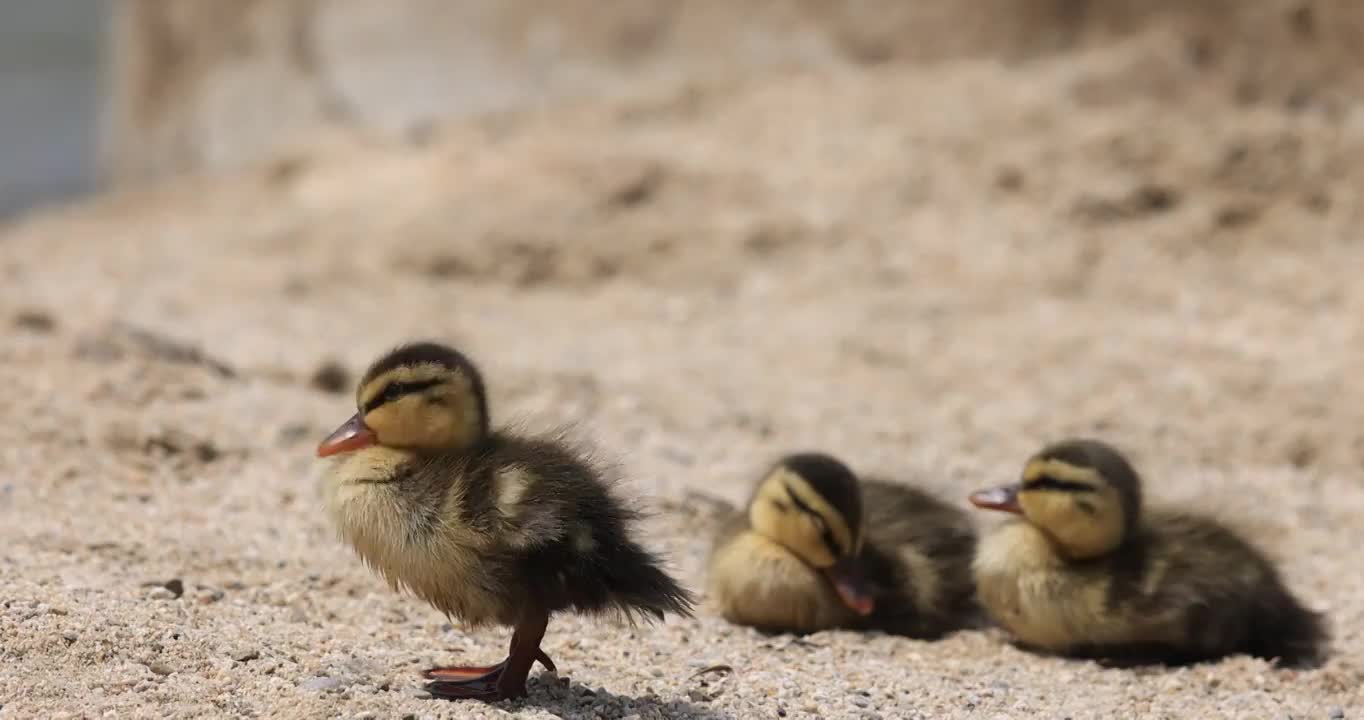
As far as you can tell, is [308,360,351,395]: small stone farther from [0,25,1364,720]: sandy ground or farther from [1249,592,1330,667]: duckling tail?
[1249,592,1330,667]: duckling tail

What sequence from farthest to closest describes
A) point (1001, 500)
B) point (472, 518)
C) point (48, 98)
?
point (48, 98)
point (1001, 500)
point (472, 518)

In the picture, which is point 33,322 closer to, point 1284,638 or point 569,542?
point 569,542

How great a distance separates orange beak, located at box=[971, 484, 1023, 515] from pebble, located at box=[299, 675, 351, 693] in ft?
6.92

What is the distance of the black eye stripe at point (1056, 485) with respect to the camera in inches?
197

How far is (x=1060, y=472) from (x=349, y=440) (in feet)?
7.19

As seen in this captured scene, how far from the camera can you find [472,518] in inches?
152

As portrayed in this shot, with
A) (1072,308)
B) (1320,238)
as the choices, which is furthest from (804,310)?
(1320,238)

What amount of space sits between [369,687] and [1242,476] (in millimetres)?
4178

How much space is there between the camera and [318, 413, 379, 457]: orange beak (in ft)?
13.3

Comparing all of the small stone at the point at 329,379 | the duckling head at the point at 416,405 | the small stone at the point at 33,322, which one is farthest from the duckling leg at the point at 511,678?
the small stone at the point at 33,322

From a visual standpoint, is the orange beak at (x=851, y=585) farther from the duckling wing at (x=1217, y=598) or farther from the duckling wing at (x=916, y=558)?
the duckling wing at (x=1217, y=598)

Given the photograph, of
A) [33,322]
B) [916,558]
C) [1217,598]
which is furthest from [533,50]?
[1217,598]

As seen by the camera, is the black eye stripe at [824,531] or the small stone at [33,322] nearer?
the black eye stripe at [824,531]

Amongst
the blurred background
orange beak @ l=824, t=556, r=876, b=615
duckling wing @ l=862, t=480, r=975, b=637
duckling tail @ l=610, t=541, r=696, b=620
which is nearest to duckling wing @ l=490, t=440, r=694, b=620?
duckling tail @ l=610, t=541, r=696, b=620
